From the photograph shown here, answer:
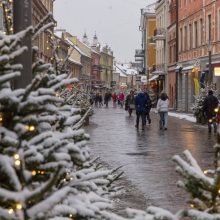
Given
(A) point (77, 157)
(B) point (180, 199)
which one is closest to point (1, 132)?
(A) point (77, 157)

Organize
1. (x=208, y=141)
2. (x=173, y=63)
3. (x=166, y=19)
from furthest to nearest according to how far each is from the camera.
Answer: (x=166, y=19) → (x=173, y=63) → (x=208, y=141)

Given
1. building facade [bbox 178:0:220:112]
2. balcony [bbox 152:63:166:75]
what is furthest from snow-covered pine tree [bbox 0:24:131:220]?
balcony [bbox 152:63:166:75]

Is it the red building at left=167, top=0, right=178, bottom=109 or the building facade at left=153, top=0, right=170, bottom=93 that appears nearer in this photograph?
the red building at left=167, top=0, right=178, bottom=109

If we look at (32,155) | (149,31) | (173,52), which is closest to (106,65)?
(149,31)

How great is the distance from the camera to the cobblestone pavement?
33.3 feet

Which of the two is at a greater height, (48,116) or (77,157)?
(48,116)

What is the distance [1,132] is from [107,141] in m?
17.7

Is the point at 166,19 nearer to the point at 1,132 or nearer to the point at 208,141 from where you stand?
the point at 208,141

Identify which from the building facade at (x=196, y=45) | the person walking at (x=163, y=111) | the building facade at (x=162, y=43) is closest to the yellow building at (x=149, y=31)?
the building facade at (x=162, y=43)

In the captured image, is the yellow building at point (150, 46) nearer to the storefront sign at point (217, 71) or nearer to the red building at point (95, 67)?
the storefront sign at point (217, 71)

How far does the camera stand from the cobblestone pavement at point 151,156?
1014 cm

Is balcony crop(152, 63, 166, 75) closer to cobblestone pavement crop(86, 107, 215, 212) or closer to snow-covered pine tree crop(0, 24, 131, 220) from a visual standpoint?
cobblestone pavement crop(86, 107, 215, 212)

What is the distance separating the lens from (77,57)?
111m

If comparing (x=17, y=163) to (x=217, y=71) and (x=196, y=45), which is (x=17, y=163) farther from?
(x=196, y=45)
